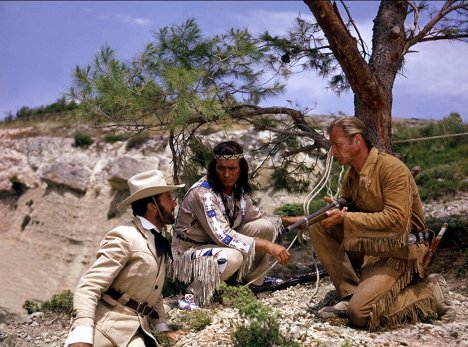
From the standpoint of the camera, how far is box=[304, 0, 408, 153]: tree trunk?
4551mm

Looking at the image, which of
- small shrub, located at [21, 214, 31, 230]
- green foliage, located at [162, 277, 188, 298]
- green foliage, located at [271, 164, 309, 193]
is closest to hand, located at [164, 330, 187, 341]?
green foliage, located at [162, 277, 188, 298]

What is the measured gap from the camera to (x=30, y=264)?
15648 millimetres

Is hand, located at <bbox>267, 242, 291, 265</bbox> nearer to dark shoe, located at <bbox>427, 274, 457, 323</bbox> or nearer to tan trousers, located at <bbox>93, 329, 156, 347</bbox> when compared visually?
dark shoe, located at <bbox>427, 274, 457, 323</bbox>

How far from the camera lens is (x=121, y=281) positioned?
10.4 feet

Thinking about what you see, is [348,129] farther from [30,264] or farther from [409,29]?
[30,264]

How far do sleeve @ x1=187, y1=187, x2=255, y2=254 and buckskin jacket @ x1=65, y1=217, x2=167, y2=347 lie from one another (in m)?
1.24

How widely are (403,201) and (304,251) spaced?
355 centimetres

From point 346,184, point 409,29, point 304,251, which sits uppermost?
point 409,29

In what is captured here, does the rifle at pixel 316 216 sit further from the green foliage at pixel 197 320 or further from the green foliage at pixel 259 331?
the green foliage at pixel 197 320

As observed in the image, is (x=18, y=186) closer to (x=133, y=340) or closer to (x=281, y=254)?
(x=281, y=254)

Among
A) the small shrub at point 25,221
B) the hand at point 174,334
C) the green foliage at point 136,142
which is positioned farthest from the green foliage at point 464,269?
the small shrub at point 25,221

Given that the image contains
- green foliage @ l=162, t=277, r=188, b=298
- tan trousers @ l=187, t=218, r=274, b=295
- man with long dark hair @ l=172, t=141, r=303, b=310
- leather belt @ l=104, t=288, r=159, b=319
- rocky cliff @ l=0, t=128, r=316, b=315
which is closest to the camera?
leather belt @ l=104, t=288, r=159, b=319

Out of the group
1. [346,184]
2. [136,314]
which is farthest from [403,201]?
[136,314]

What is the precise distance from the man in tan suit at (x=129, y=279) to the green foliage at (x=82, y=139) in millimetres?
15519
